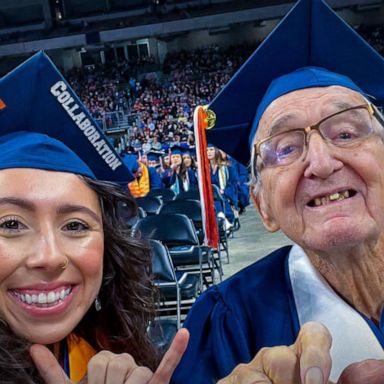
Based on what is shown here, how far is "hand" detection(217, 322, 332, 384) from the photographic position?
716mm

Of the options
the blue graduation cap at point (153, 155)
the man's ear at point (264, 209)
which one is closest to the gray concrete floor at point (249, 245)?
the blue graduation cap at point (153, 155)

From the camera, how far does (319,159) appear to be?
1.22 meters

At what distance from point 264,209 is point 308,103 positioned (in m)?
0.27

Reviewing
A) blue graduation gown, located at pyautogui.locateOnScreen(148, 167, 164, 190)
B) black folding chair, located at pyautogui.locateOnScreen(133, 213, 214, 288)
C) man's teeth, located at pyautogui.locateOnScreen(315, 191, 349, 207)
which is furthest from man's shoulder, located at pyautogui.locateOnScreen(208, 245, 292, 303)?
blue graduation gown, located at pyautogui.locateOnScreen(148, 167, 164, 190)

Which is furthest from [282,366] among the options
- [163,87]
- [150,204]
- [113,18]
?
[113,18]

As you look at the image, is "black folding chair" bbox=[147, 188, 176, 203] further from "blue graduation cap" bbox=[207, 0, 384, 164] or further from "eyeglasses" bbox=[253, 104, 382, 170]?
"eyeglasses" bbox=[253, 104, 382, 170]

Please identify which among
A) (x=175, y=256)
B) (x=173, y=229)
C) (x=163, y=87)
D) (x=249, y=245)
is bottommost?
(x=175, y=256)

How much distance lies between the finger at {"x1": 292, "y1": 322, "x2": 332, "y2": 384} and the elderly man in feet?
1.21

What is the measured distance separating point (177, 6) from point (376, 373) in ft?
87.6

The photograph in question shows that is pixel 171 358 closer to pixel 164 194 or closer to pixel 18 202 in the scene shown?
pixel 18 202

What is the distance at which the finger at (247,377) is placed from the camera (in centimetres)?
74

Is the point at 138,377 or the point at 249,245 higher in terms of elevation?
the point at 249,245

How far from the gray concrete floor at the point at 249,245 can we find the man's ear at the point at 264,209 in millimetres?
4428

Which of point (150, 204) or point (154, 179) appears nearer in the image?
point (150, 204)
